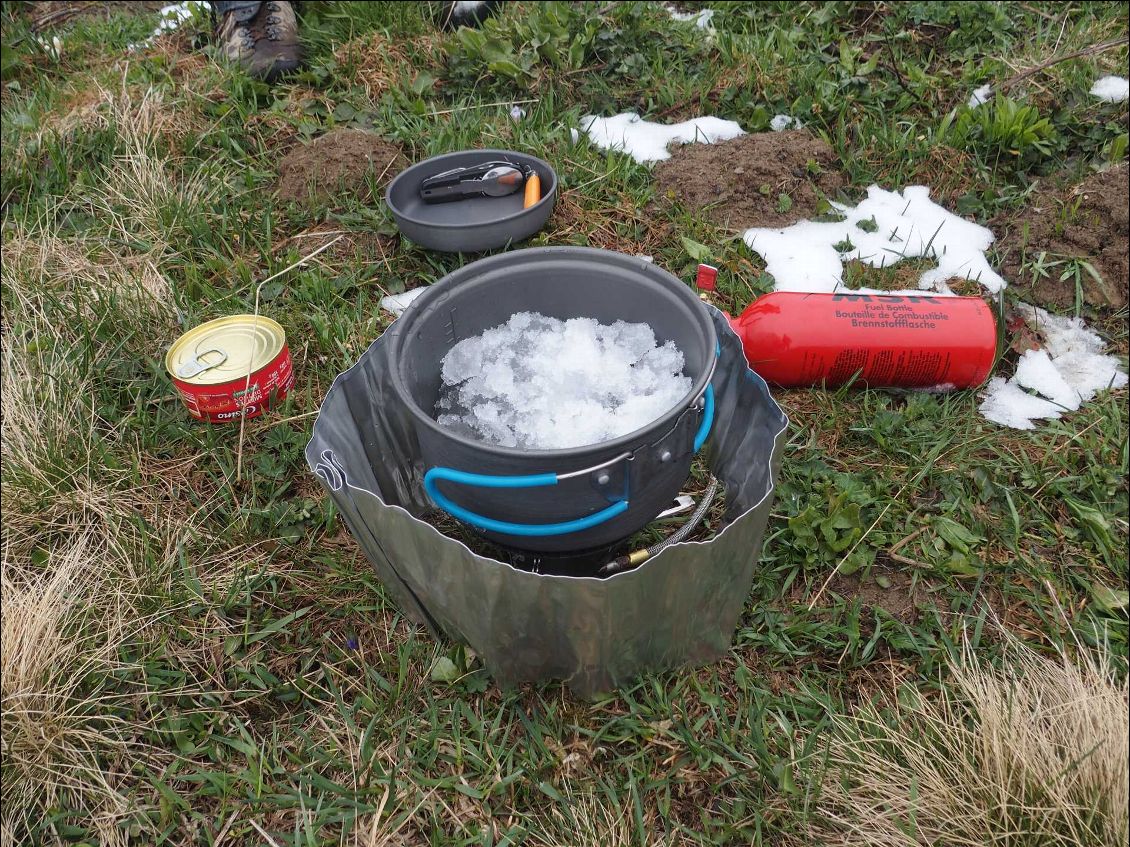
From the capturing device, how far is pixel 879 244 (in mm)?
2838

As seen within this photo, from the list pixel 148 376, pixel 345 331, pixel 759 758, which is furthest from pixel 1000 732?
pixel 148 376

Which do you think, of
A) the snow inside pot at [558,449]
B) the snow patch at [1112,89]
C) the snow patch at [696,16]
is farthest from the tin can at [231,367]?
the snow patch at [1112,89]

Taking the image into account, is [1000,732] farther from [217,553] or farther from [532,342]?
→ [217,553]

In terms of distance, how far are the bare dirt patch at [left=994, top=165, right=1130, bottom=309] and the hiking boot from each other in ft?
10.2

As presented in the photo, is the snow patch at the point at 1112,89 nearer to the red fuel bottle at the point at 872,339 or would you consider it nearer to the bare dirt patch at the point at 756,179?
the bare dirt patch at the point at 756,179

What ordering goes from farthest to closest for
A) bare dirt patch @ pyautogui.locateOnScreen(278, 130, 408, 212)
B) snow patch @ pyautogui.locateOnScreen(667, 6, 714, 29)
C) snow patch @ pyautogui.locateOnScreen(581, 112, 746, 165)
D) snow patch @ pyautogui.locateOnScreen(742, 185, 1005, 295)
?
snow patch @ pyautogui.locateOnScreen(667, 6, 714, 29) < snow patch @ pyautogui.locateOnScreen(581, 112, 746, 165) < bare dirt patch @ pyautogui.locateOnScreen(278, 130, 408, 212) < snow patch @ pyautogui.locateOnScreen(742, 185, 1005, 295)

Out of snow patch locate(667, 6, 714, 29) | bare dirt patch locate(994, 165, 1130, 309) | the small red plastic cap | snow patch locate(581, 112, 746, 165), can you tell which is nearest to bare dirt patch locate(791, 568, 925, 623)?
the small red plastic cap

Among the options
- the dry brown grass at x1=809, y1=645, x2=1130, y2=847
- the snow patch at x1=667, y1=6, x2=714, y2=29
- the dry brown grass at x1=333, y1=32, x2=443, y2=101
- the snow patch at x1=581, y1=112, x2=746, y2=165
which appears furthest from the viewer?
the snow patch at x1=667, y1=6, x2=714, y2=29

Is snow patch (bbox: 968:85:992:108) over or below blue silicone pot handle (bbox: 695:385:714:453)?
below

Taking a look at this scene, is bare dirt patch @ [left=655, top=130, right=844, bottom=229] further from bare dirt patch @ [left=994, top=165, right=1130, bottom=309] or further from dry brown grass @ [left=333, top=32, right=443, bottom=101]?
dry brown grass @ [left=333, top=32, right=443, bottom=101]

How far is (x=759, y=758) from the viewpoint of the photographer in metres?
1.68

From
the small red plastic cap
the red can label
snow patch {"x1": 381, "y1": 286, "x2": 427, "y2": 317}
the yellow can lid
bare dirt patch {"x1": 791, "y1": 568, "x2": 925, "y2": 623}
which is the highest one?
the small red plastic cap

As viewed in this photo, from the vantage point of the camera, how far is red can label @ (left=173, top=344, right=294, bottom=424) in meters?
2.29

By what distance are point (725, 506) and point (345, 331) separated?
1317mm
